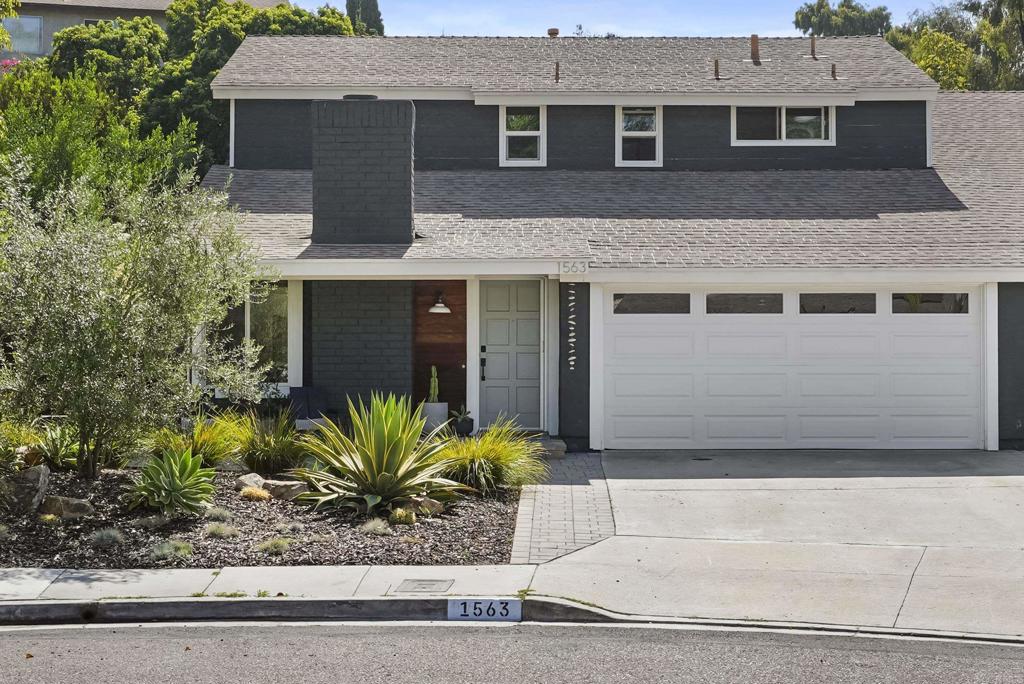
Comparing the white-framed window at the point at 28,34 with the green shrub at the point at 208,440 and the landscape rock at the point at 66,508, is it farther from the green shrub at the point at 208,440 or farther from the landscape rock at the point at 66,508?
the landscape rock at the point at 66,508

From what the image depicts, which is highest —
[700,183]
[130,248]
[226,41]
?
[226,41]

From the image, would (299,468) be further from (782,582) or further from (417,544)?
(782,582)

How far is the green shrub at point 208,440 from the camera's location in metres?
12.4

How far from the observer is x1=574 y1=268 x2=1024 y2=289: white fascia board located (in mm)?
15711

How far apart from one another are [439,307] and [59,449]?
5799 millimetres

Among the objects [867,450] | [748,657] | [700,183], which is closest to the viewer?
[748,657]

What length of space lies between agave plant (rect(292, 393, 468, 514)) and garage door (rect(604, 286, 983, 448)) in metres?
4.81

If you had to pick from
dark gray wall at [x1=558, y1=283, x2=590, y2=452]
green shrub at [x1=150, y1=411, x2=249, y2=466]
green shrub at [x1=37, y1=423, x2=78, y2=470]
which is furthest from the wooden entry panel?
green shrub at [x1=37, y1=423, x2=78, y2=470]

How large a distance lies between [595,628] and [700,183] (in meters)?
13.7

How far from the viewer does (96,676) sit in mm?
6969

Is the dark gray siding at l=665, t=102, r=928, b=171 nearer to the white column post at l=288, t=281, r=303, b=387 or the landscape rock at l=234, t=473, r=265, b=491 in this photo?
the white column post at l=288, t=281, r=303, b=387

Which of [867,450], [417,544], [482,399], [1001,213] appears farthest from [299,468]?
[1001,213]

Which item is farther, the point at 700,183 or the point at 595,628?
the point at 700,183

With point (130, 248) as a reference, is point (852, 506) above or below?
below
